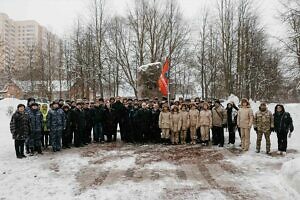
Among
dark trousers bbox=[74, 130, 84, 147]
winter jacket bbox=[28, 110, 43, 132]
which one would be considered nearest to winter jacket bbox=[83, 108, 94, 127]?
dark trousers bbox=[74, 130, 84, 147]

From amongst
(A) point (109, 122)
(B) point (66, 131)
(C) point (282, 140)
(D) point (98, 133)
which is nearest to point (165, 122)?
(A) point (109, 122)

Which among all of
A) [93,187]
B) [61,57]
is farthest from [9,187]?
[61,57]

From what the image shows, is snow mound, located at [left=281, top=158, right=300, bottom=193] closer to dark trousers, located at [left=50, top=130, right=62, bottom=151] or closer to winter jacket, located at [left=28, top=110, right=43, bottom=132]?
dark trousers, located at [left=50, top=130, right=62, bottom=151]

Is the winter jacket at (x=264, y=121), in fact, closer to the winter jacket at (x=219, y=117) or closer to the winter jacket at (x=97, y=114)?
the winter jacket at (x=219, y=117)

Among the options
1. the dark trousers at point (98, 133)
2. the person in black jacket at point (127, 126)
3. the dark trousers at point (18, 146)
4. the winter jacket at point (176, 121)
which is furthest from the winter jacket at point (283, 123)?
the dark trousers at point (18, 146)

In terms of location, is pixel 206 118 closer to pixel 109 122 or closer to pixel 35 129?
pixel 109 122

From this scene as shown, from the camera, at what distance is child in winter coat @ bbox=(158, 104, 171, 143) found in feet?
43.3

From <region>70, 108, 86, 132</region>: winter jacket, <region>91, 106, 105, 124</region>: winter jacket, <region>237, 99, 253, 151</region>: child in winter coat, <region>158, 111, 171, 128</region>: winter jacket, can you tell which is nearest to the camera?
<region>237, 99, 253, 151</region>: child in winter coat

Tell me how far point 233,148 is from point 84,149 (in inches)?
209

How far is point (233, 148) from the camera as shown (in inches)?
480

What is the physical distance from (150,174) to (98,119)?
5.86 metres

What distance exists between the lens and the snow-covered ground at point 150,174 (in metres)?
A: 6.93

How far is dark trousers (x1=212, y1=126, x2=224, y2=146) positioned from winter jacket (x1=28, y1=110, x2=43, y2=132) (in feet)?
20.6

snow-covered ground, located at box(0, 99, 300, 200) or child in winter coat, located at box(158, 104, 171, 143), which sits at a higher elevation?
child in winter coat, located at box(158, 104, 171, 143)
